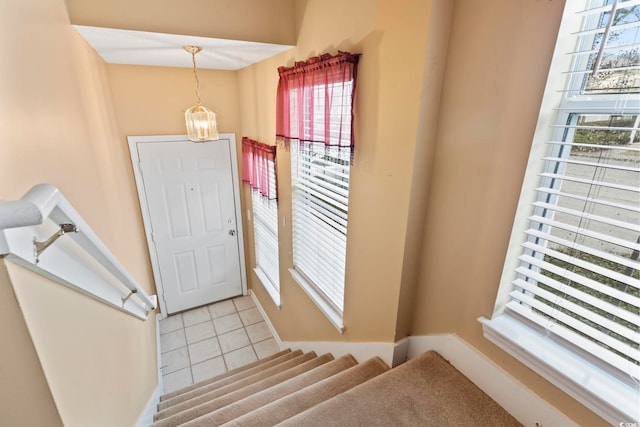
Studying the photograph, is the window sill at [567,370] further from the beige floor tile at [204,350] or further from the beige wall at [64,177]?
the beige floor tile at [204,350]

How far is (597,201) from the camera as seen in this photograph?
3.14 feet

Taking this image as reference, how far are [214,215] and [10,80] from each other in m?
2.96

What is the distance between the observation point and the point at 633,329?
0.95 metres

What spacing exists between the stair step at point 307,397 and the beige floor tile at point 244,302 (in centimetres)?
263

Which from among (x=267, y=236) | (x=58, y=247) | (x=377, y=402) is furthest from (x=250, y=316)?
(x=58, y=247)

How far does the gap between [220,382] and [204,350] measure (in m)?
0.91

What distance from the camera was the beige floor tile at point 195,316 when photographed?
3.89 meters

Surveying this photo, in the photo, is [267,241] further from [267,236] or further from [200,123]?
[200,123]

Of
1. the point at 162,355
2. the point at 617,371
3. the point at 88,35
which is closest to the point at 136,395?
the point at 162,355

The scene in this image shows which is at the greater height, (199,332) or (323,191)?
(323,191)

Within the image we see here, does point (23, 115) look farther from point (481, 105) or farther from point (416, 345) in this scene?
point (416, 345)

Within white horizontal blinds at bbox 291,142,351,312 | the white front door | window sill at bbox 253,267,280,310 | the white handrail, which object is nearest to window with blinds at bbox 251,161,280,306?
window sill at bbox 253,267,280,310

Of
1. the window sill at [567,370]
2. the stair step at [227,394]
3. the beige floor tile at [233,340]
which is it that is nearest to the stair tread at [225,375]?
the stair step at [227,394]

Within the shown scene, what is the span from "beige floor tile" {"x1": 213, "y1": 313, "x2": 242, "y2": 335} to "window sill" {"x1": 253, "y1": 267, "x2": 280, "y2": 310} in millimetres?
604
